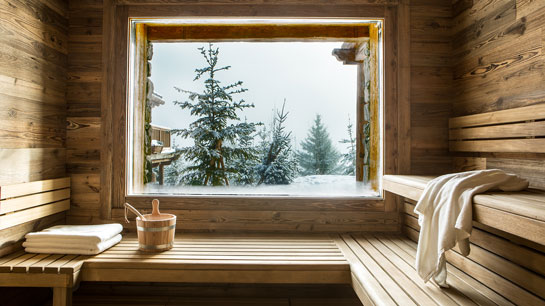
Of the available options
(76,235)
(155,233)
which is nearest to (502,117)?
(155,233)

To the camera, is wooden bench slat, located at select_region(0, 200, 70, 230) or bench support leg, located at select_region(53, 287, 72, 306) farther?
wooden bench slat, located at select_region(0, 200, 70, 230)

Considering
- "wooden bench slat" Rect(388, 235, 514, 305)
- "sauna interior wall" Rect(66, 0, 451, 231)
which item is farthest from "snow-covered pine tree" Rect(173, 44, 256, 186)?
"wooden bench slat" Rect(388, 235, 514, 305)

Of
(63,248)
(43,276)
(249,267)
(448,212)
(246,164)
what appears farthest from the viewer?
(246,164)

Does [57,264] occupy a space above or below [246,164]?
below

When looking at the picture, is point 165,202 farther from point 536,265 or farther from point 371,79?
point 536,265

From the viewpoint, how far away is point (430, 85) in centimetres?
242

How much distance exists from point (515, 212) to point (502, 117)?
0.93 meters

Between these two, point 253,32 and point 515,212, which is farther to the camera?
point 253,32

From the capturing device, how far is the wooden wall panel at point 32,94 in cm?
196

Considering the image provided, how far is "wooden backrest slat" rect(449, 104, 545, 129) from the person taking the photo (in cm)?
158

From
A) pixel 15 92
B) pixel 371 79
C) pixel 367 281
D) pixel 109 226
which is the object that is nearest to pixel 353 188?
pixel 371 79

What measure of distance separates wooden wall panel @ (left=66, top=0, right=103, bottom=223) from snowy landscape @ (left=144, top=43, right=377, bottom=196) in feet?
1.29

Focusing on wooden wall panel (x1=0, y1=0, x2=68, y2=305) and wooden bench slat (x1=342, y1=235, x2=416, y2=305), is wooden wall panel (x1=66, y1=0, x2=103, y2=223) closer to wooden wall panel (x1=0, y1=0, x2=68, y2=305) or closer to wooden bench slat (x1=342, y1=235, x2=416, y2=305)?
wooden wall panel (x1=0, y1=0, x2=68, y2=305)

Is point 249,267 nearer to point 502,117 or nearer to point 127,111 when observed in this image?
point 127,111
